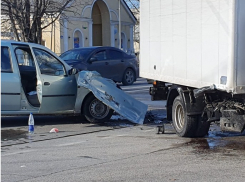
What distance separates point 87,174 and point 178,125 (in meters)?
3.79

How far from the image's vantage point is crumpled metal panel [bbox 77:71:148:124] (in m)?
11.9

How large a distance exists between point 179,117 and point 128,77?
12.5 m

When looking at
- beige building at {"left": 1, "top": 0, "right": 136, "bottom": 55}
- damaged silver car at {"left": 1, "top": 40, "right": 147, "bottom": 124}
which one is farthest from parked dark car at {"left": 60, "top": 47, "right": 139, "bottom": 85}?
beige building at {"left": 1, "top": 0, "right": 136, "bottom": 55}

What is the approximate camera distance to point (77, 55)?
67.3ft

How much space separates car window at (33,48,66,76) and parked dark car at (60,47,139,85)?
665cm

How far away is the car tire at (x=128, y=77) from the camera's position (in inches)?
907

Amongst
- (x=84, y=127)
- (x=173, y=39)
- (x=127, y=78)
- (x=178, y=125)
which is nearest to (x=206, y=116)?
(x=178, y=125)

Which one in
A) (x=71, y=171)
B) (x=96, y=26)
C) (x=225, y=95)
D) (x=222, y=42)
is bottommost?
(x=71, y=171)

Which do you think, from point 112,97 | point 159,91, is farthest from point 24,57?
point 159,91

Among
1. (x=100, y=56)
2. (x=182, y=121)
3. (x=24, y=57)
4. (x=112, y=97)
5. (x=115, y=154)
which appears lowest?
(x=115, y=154)

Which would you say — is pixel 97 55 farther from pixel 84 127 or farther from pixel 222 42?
pixel 222 42

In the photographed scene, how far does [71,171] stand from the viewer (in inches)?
302

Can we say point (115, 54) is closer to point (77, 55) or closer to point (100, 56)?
point (100, 56)

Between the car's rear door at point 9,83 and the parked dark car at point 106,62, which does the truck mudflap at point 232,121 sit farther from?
the parked dark car at point 106,62
